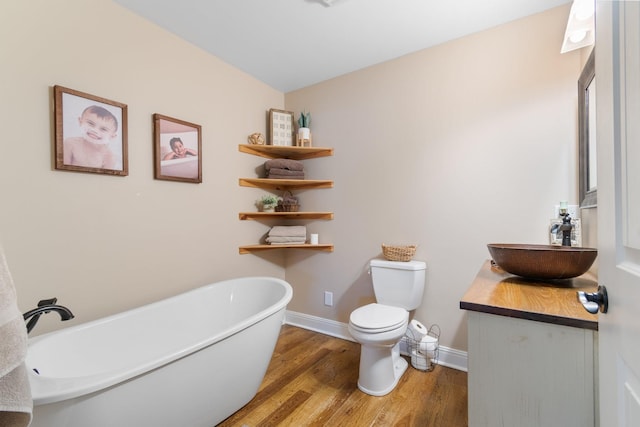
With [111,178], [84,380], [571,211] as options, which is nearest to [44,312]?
[84,380]

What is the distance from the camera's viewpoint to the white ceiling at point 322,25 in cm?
168

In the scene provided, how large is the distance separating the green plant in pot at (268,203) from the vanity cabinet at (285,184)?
0.18 ft

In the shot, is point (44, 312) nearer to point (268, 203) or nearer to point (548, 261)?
point (268, 203)

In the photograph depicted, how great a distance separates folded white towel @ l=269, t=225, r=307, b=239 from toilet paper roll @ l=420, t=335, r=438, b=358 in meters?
1.30

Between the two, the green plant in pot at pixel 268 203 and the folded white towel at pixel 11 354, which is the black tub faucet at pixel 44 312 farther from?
the green plant in pot at pixel 268 203

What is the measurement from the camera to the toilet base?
1.73 metres

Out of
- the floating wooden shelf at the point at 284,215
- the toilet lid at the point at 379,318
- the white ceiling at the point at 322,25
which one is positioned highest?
the white ceiling at the point at 322,25

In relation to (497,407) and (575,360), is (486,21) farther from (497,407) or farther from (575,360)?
(497,407)

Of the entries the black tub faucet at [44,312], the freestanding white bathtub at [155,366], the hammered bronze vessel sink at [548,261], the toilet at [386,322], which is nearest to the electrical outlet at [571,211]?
the hammered bronze vessel sink at [548,261]

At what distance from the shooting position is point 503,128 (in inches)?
73.1

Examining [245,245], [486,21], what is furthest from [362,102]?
[245,245]

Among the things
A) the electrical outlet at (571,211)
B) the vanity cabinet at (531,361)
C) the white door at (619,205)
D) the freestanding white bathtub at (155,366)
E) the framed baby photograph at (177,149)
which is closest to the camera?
the white door at (619,205)

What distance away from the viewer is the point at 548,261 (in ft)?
3.44

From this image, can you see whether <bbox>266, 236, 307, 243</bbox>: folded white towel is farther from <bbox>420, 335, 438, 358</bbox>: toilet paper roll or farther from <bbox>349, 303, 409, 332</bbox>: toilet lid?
<bbox>420, 335, 438, 358</bbox>: toilet paper roll
